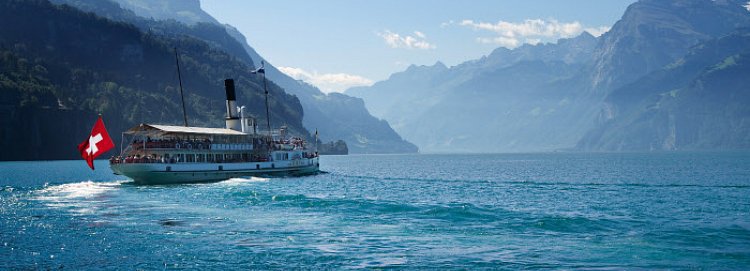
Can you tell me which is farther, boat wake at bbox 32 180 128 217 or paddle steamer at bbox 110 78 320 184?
paddle steamer at bbox 110 78 320 184

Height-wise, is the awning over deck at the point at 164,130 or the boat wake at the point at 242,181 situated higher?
the awning over deck at the point at 164,130

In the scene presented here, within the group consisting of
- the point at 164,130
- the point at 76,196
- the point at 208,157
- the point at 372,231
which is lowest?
the point at 372,231

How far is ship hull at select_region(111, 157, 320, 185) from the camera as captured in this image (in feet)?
258

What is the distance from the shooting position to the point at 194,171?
84062 millimetres

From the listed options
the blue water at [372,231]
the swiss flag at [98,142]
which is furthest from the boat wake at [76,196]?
the swiss flag at [98,142]

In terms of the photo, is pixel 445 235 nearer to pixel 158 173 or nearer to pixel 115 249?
pixel 115 249

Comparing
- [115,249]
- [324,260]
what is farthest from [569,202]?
[115,249]

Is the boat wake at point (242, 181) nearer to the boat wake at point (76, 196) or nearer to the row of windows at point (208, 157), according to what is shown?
the row of windows at point (208, 157)

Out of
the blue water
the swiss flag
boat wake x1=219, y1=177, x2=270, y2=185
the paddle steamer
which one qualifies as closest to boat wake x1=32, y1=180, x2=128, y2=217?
the blue water

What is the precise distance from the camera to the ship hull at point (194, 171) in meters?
78.7

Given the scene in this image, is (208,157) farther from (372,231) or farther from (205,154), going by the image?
(372,231)

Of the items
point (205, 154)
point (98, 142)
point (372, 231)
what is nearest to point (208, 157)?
point (205, 154)

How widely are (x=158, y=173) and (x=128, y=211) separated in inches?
1223

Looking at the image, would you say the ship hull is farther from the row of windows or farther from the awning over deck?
the awning over deck
